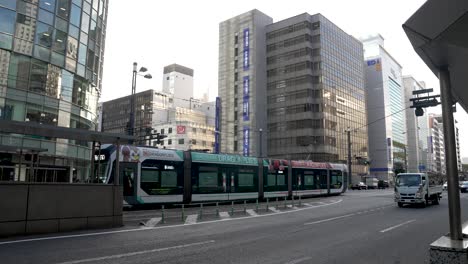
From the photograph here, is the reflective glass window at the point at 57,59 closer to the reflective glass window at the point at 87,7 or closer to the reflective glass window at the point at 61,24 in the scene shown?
the reflective glass window at the point at 61,24

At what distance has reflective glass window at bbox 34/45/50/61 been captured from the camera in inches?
1170

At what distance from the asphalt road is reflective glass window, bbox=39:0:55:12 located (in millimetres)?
24994

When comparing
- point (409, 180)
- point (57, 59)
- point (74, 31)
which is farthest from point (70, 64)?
point (409, 180)

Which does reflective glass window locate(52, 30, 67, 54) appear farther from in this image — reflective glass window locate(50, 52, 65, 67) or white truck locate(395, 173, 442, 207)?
white truck locate(395, 173, 442, 207)

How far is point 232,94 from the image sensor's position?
92125 millimetres

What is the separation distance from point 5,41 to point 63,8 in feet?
21.5

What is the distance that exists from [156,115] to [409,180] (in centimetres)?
10680

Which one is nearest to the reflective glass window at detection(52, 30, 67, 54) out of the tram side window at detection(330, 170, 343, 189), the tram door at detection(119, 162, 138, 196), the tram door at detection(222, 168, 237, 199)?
the tram door at detection(119, 162, 138, 196)

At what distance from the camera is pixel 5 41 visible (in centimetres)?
2773

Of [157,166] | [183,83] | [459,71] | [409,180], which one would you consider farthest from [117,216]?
[183,83]

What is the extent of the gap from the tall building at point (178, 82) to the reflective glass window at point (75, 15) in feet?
339

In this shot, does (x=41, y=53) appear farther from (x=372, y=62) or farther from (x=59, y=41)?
(x=372, y=62)

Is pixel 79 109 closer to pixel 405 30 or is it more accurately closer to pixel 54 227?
pixel 54 227

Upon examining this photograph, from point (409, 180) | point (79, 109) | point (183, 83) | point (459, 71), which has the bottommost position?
point (409, 180)
